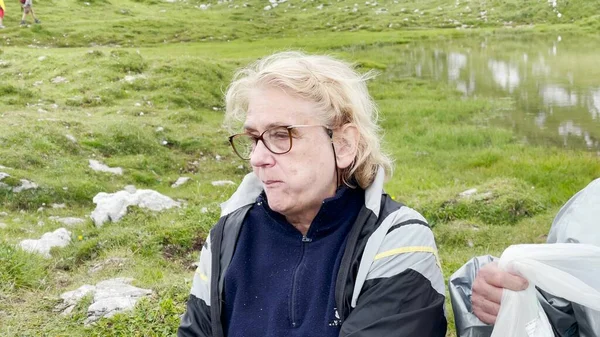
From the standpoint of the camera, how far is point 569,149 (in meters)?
15.7

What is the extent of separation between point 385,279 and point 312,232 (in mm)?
463

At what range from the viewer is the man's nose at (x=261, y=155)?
3203mm

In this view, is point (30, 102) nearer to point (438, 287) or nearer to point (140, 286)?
point (140, 286)

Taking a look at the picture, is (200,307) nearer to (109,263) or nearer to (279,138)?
(279,138)

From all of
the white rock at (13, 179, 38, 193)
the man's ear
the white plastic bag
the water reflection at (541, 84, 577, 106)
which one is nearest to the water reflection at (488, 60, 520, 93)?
the water reflection at (541, 84, 577, 106)

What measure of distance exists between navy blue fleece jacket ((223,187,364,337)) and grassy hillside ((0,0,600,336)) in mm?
2120

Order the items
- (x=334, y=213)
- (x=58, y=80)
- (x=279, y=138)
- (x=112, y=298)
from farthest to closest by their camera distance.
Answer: (x=58, y=80), (x=112, y=298), (x=279, y=138), (x=334, y=213)

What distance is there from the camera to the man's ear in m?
3.27

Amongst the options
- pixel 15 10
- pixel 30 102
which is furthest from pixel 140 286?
pixel 15 10

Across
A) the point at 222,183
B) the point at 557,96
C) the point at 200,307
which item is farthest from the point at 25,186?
the point at 557,96

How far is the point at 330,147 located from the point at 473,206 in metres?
6.84

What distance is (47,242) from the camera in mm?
7973

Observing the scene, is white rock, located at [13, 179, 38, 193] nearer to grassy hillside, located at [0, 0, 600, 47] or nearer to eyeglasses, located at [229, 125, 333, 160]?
eyeglasses, located at [229, 125, 333, 160]

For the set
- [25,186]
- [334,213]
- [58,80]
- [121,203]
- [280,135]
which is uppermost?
[280,135]
